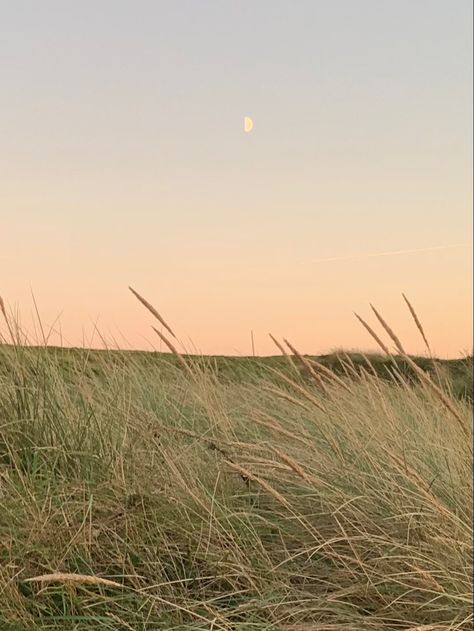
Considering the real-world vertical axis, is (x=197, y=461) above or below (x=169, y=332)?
below

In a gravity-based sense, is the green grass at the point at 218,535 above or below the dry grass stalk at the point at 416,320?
below

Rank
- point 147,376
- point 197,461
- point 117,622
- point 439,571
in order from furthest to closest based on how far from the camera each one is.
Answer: point 147,376 → point 197,461 → point 439,571 → point 117,622

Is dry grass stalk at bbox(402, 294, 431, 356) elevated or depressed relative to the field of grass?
elevated

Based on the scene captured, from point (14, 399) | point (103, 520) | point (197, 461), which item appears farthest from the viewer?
point (14, 399)

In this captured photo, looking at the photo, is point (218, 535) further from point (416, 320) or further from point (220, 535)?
point (416, 320)

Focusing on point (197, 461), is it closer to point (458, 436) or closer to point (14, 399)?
point (14, 399)

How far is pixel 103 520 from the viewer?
2.12 m

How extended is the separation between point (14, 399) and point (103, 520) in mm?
986

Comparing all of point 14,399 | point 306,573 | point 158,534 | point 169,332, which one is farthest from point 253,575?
point 14,399

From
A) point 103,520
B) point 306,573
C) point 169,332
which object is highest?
point 169,332

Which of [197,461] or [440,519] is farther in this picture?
[197,461]

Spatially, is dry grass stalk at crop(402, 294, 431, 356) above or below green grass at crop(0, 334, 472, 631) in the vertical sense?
above

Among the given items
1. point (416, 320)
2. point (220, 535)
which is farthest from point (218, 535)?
point (416, 320)

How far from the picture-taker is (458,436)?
10.1 ft
